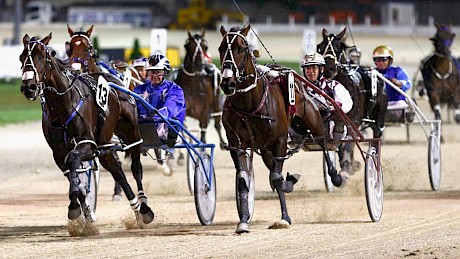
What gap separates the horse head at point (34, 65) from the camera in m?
9.47

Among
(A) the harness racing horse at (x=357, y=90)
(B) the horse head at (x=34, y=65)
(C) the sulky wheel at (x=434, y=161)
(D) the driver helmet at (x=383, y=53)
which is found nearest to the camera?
(B) the horse head at (x=34, y=65)

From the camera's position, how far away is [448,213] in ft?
37.9

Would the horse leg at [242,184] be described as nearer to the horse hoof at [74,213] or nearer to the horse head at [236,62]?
the horse head at [236,62]

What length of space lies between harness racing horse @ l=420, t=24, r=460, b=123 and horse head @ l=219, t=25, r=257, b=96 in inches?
425

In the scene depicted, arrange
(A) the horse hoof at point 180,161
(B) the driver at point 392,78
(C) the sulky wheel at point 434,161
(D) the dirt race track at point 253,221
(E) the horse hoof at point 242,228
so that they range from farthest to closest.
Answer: (A) the horse hoof at point 180,161
(B) the driver at point 392,78
(C) the sulky wheel at point 434,161
(E) the horse hoof at point 242,228
(D) the dirt race track at point 253,221

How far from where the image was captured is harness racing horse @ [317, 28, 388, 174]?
1300 cm

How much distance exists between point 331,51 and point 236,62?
10.1 feet

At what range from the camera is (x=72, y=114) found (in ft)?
33.0

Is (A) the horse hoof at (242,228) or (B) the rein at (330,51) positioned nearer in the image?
(A) the horse hoof at (242,228)

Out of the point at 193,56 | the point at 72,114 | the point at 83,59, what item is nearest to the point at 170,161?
the point at 193,56

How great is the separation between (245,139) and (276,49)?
3521 cm

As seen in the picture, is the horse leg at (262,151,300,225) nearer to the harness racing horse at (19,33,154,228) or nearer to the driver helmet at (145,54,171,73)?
the harness racing horse at (19,33,154,228)

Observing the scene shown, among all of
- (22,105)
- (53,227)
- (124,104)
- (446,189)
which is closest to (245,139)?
(124,104)

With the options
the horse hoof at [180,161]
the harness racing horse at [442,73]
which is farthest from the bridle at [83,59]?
the harness racing horse at [442,73]
